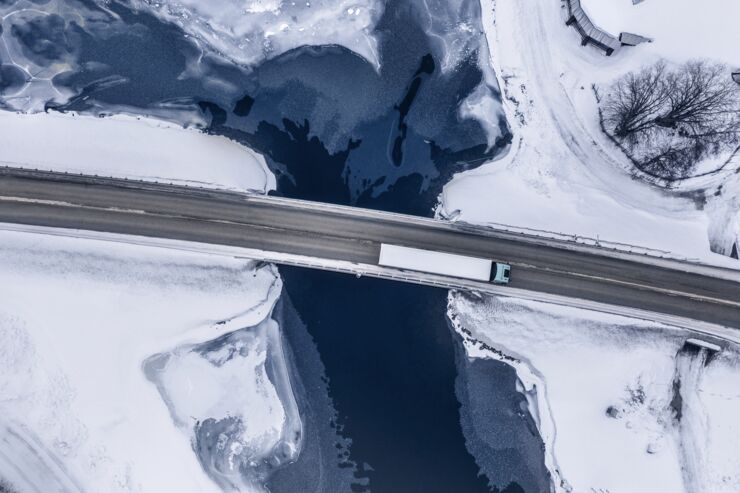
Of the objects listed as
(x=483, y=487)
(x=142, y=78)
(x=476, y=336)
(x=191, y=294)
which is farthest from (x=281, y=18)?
(x=483, y=487)

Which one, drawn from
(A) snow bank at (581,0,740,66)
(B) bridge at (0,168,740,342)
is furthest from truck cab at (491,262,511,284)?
(A) snow bank at (581,0,740,66)

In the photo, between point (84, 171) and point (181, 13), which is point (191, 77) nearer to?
point (181, 13)

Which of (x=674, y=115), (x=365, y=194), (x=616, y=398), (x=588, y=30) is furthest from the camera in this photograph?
(x=365, y=194)

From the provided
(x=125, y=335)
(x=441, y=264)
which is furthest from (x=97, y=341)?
(x=441, y=264)

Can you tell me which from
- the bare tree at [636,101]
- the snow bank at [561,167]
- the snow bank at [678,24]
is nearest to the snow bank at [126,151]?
the snow bank at [561,167]

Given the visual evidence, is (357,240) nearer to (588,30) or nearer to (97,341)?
(97,341)
